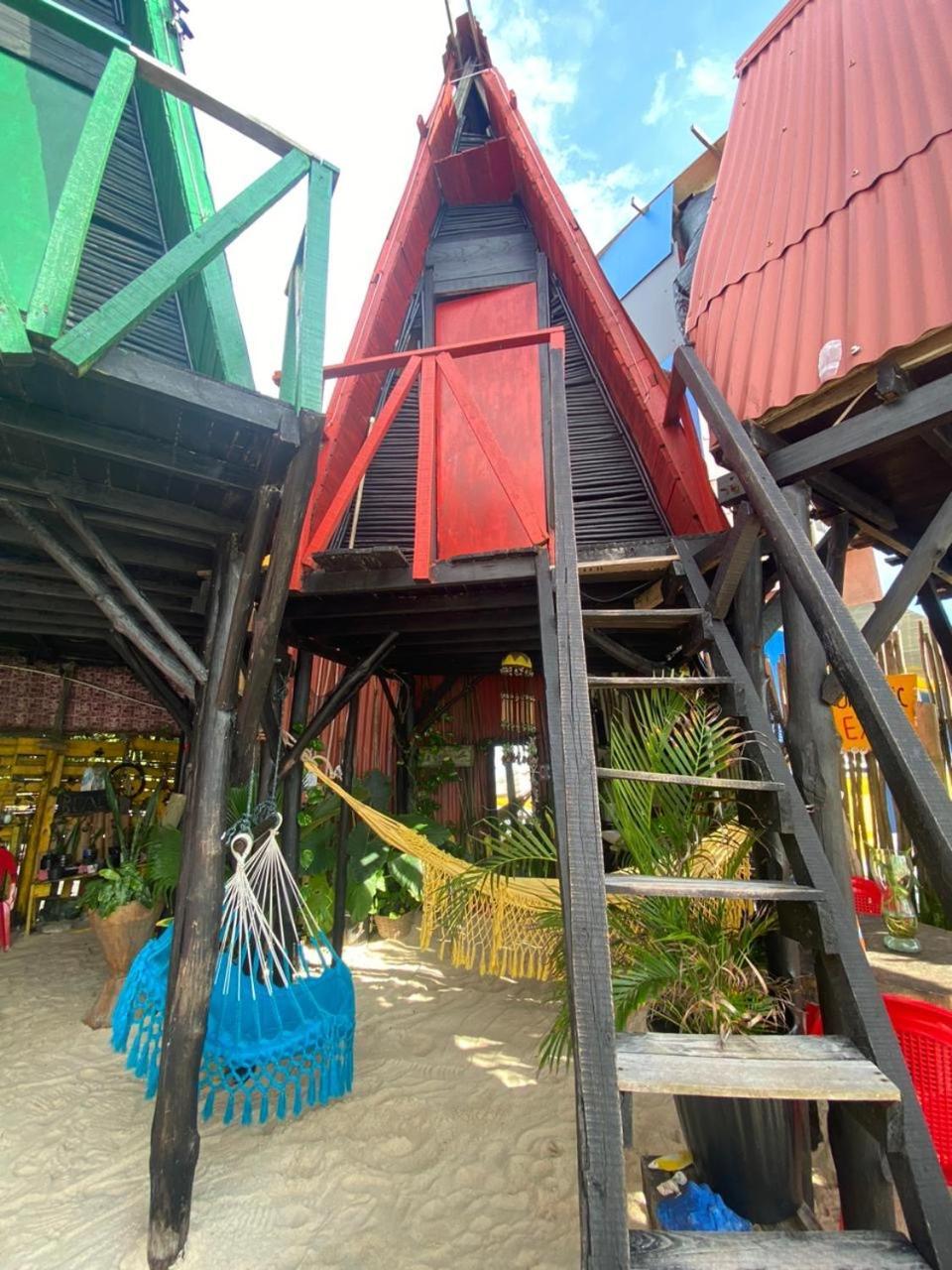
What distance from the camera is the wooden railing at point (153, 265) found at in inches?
55.6

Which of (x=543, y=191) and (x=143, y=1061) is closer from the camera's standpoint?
(x=143, y=1061)

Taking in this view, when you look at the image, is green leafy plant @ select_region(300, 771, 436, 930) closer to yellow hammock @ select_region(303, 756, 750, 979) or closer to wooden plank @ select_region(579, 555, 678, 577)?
yellow hammock @ select_region(303, 756, 750, 979)

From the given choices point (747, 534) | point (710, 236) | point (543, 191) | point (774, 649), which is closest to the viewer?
point (747, 534)

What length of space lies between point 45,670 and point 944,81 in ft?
21.6

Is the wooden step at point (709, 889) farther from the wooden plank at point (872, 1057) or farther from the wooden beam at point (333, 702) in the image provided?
the wooden beam at point (333, 702)

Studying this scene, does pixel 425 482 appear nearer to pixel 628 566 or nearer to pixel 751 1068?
pixel 628 566

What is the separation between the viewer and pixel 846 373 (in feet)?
6.08

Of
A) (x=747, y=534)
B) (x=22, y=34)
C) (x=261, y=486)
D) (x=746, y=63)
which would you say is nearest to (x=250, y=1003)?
(x=261, y=486)

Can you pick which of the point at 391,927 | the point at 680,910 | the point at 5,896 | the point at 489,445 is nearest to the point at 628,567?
the point at 489,445

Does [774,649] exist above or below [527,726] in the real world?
above

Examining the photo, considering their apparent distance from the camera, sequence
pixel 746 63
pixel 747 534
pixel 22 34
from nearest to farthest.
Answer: pixel 747 534 < pixel 22 34 < pixel 746 63

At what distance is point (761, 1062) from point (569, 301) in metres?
4.50

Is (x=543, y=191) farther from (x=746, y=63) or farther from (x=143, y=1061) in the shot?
(x=143, y=1061)

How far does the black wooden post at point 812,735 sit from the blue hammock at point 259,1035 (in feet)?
6.49
